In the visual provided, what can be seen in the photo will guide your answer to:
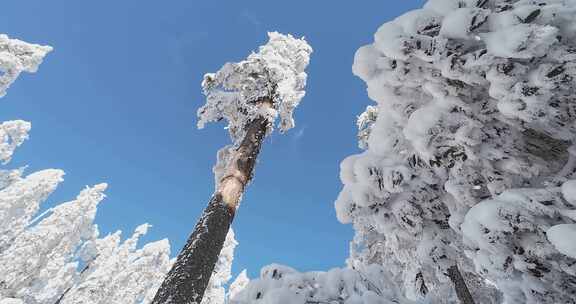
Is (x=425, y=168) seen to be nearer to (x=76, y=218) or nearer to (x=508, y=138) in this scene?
(x=508, y=138)

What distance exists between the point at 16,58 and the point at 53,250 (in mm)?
17357

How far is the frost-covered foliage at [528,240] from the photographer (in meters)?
2.27

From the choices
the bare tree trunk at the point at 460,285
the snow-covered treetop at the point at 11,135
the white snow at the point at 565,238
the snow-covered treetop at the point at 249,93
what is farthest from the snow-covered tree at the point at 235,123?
the snow-covered treetop at the point at 11,135

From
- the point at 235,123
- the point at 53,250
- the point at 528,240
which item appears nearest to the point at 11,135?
the point at 53,250

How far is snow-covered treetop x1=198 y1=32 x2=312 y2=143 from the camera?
723cm

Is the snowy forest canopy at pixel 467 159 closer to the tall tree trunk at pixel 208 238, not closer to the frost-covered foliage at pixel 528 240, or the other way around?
the frost-covered foliage at pixel 528 240

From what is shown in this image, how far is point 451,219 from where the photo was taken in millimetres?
3244

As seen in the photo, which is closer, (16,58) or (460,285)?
(460,285)

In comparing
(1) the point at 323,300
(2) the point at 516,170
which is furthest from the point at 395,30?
(1) the point at 323,300

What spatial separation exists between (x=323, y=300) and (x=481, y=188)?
2.01m

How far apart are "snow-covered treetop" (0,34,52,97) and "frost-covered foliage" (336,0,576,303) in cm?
1815

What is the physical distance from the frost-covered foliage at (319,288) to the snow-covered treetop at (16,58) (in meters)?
17.8

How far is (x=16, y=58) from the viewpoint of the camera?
1494 centimetres

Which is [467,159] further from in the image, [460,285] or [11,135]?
[11,135]
